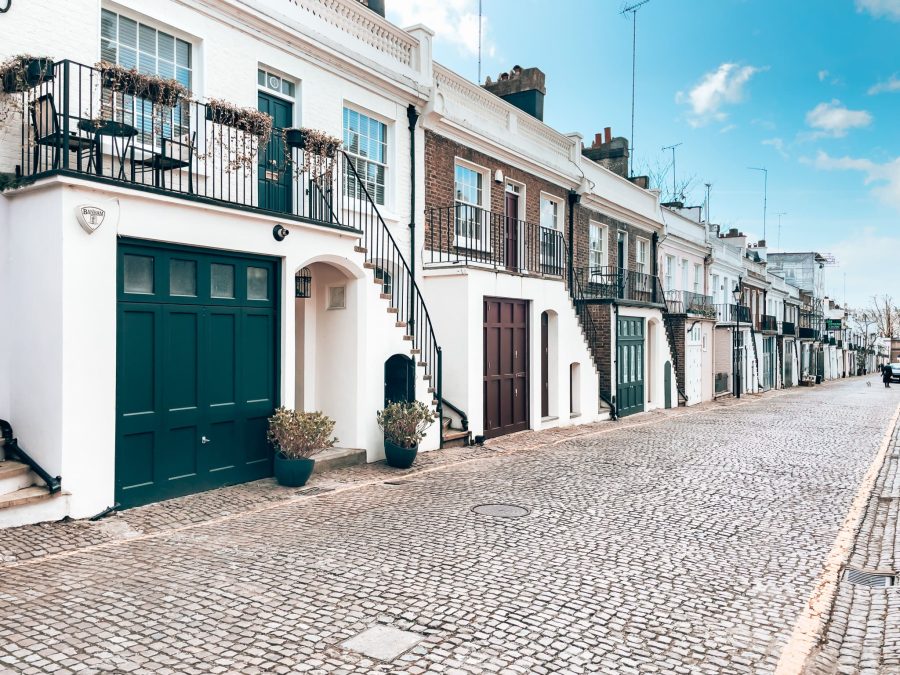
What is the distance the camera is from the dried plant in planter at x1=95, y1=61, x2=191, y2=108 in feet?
23.0

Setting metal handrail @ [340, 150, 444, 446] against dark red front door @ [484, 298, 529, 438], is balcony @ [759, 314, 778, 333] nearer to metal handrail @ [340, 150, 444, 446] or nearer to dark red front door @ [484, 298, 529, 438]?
dark red front door @ [484, 298, 529, 438]

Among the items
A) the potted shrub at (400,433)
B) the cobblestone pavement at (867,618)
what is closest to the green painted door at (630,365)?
the potted shrub at (400,433)

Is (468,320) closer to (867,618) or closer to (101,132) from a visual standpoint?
(101,132)

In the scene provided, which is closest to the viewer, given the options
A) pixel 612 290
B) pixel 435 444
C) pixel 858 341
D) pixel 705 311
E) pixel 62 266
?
pixel 62 266

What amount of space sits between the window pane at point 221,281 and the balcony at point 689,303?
20072 millimetres

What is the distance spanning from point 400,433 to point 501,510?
272cm

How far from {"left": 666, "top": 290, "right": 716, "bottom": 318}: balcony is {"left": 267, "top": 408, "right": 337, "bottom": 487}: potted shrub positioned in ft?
64.0

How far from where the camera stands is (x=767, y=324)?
137 ft

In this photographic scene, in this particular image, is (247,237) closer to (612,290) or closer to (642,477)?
(642,477)

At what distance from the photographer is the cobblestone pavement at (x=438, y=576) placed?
4.13 m

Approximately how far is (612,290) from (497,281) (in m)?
8.87

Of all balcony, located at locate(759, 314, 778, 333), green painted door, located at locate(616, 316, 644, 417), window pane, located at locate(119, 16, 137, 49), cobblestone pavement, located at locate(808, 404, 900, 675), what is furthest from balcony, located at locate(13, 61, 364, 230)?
balcony, located at locate(759, 314, 778, 333)

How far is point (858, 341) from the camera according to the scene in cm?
9338

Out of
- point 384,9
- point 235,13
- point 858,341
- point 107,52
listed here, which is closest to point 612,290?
point 384,9
